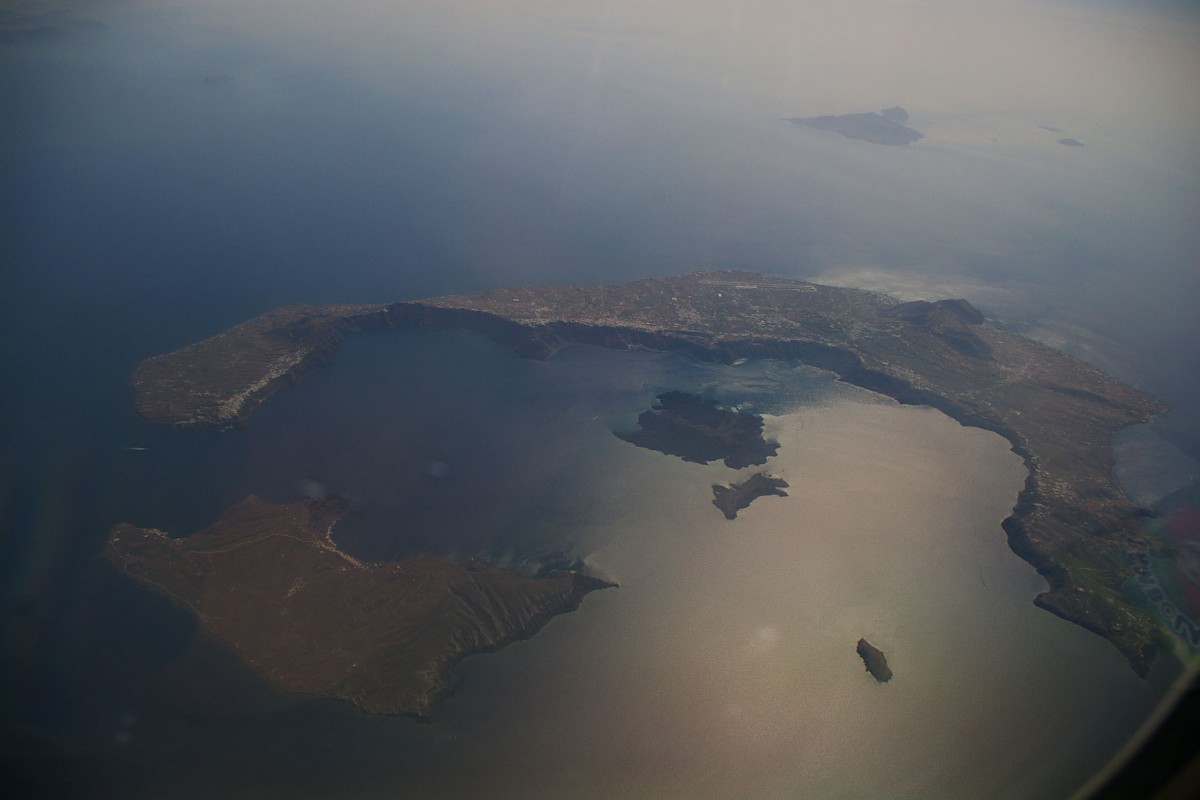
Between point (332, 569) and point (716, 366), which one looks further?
point (716, 366)

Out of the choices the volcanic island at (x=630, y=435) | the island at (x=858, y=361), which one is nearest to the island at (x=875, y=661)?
the volcanic island at (x=630, y=435)

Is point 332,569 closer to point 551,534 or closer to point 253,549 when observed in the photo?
point 253,549

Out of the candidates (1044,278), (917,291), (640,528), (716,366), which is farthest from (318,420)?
(1044,278)

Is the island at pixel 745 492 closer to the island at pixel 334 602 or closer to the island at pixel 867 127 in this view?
the island at pixel 334 602

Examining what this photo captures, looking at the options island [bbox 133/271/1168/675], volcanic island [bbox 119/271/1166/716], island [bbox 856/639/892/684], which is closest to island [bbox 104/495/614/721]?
volcanic island [bbox 119/271/1166/716]

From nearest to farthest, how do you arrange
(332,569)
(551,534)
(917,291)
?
(332,569) < (551,534) < (917,291)

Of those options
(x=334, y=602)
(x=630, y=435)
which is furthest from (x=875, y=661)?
(x=334, y=602)

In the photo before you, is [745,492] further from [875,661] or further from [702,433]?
[875,661]
